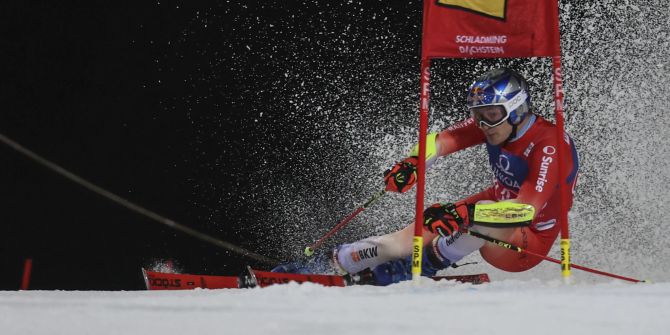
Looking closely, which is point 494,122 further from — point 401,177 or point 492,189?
point 492,189

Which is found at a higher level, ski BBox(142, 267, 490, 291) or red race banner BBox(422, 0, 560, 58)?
red race banner BBox(422, 0, 560, 58)

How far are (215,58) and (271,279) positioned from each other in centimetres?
408

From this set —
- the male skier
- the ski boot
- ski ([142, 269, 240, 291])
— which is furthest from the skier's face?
ski ([142, 269, 240, 291])

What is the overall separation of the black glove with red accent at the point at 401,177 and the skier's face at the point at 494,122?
53 cm

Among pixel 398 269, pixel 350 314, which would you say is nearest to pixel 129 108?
pixel 398 269

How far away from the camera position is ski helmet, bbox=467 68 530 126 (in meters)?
4.85

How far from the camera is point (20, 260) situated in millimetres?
9008

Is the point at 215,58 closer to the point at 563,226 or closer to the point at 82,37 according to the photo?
the point at 82,37

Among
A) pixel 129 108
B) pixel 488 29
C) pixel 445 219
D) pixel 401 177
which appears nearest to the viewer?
pixel 488 29

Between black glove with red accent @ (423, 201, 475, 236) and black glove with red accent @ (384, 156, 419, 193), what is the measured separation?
658 mm

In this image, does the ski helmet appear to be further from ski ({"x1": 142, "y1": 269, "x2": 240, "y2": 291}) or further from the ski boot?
ski ({"x1": 142, "y1": 269, "x2": 240, "y2": 291})

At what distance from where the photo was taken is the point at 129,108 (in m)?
8.66

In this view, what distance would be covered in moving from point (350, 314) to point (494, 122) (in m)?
2.68

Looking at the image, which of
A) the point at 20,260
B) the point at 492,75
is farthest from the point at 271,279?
the point at 20,260
